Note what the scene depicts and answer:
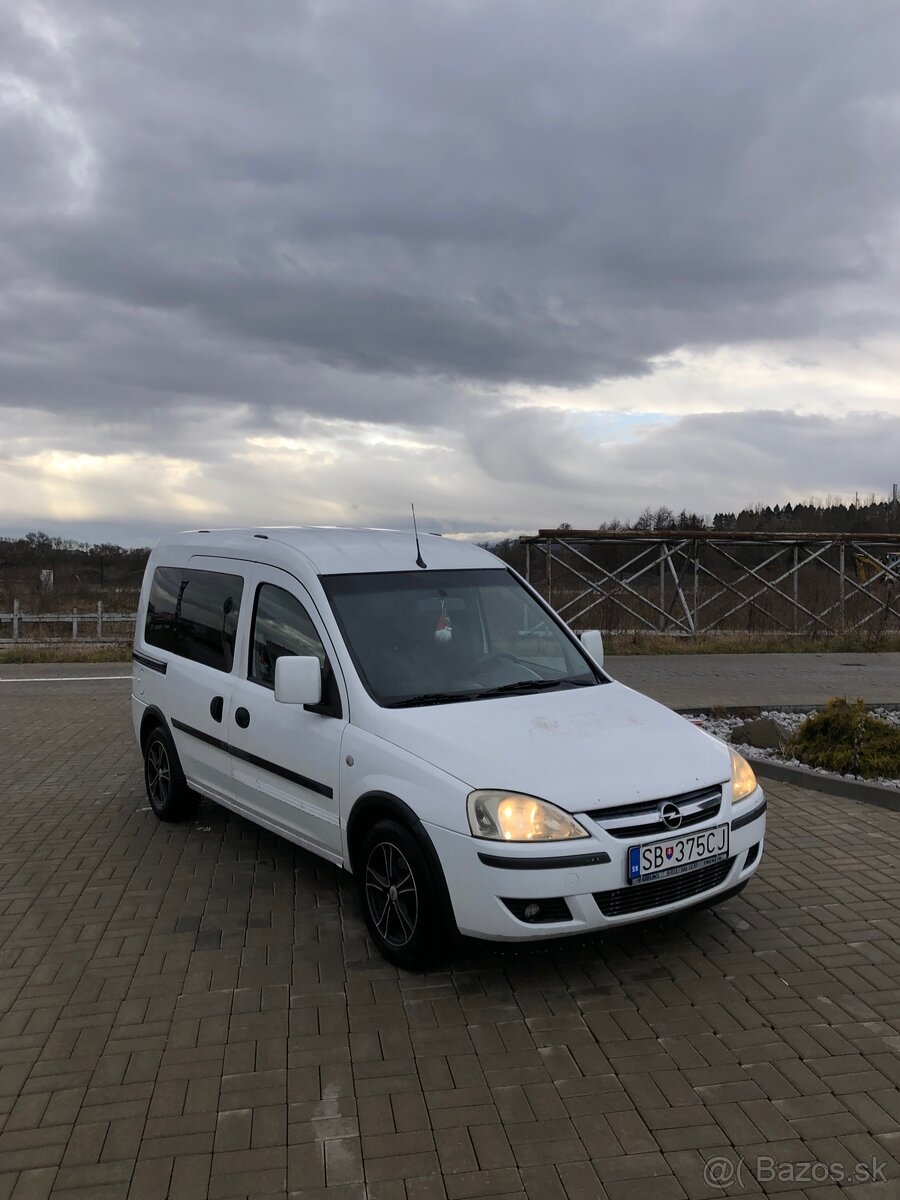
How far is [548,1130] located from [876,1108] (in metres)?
1.11

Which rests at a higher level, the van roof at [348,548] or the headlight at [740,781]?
the van roof at [348,548]

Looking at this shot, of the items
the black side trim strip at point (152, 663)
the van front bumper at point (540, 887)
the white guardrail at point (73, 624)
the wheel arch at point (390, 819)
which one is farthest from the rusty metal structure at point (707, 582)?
the van front bumper at point (540, 887)

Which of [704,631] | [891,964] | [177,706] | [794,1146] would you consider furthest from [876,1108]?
[704,631]

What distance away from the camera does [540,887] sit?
12.3 ft

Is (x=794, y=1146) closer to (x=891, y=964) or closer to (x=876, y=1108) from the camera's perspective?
(x=876, y=1108)

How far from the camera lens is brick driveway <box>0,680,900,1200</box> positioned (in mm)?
2895

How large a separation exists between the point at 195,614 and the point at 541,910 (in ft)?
11.2

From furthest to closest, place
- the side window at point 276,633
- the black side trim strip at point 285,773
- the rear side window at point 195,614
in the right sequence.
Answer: the rear side window at point 195,614 < the side window at point 276,633 < the black side trim strip at point 285,773

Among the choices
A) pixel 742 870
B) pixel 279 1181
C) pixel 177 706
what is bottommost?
pixel 279 1181

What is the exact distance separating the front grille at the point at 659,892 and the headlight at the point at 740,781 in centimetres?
32

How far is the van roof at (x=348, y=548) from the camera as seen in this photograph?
17.3 feet

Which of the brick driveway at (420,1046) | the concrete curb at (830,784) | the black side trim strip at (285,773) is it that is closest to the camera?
the brick driveway at (420,1046)

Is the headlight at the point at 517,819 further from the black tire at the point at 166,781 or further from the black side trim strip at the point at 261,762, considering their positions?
the black tire at the point at 166,781

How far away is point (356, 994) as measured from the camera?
13.1ft
